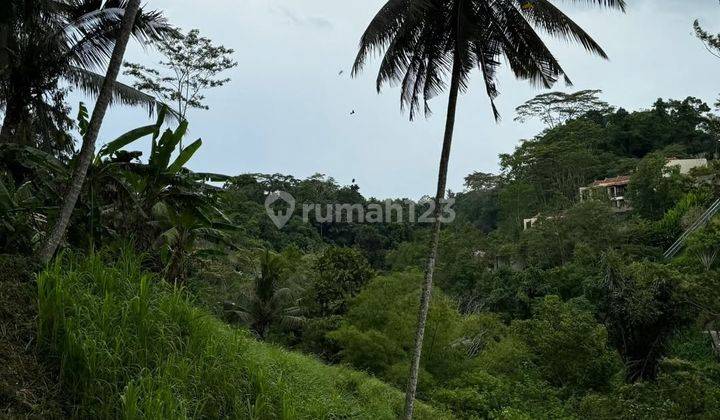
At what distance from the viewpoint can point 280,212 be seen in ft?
137

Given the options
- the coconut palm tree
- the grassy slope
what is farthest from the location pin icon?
the grassy slope

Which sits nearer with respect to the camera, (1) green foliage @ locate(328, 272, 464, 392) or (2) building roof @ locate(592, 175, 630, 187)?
(1) green foliage @ locate(328, 272, 464, 392)

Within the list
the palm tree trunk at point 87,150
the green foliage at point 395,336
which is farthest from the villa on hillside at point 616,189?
the palm tree trunk at point 87,150

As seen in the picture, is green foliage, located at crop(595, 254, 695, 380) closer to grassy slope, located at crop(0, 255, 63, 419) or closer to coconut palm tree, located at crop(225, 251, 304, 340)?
coconut palm tree, located at crop(225, 251, 304, 340)

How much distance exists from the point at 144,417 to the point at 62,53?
265 inches

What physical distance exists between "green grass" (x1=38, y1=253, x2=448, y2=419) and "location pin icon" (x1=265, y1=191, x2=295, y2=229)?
33050mm

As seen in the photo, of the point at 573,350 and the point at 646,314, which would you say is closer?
the point at 646,314

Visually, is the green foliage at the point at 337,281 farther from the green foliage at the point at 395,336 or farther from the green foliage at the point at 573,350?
the green foliage at the point at 573,350

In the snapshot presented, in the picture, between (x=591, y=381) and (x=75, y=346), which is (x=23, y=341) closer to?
(x=75, y=346)

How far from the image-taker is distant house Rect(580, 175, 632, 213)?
107 feet

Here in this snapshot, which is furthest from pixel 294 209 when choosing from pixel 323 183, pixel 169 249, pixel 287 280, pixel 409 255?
pixel 169 249

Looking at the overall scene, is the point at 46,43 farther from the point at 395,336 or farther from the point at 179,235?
the point at 395,336

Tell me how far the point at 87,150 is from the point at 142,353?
2486mm

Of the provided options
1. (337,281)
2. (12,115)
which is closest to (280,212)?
(337,281)
